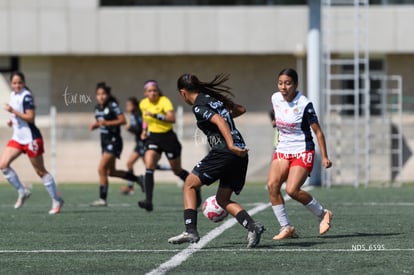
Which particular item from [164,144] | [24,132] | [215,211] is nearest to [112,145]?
[164,144]

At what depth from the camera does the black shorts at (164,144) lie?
18.2m

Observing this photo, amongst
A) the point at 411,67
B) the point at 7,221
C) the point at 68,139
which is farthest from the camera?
the point at 411,67

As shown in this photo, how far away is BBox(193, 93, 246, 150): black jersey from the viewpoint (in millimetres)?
11555

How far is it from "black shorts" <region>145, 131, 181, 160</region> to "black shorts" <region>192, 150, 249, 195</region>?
6.35 m

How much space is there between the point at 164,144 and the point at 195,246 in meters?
6.47

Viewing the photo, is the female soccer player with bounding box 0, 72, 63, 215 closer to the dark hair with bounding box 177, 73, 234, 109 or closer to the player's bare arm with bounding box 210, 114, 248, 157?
the dark hair with bounding box 177, 73, 234, 109

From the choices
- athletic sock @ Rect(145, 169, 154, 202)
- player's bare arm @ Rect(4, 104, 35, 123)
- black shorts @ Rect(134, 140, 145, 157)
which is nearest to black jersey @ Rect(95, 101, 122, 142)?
athletic sock @ Rect(145, 169, 154, 202)

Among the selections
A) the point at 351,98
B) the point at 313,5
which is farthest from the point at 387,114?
the point at 313,5

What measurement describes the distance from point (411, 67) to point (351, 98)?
204 cm

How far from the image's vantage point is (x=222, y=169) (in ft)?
38.5

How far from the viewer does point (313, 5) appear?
27.8 meters

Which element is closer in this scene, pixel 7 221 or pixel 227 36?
pixel 7 221

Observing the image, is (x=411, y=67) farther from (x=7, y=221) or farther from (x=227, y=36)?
(x=7, y=221)

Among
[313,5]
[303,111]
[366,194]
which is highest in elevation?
[313,5]
